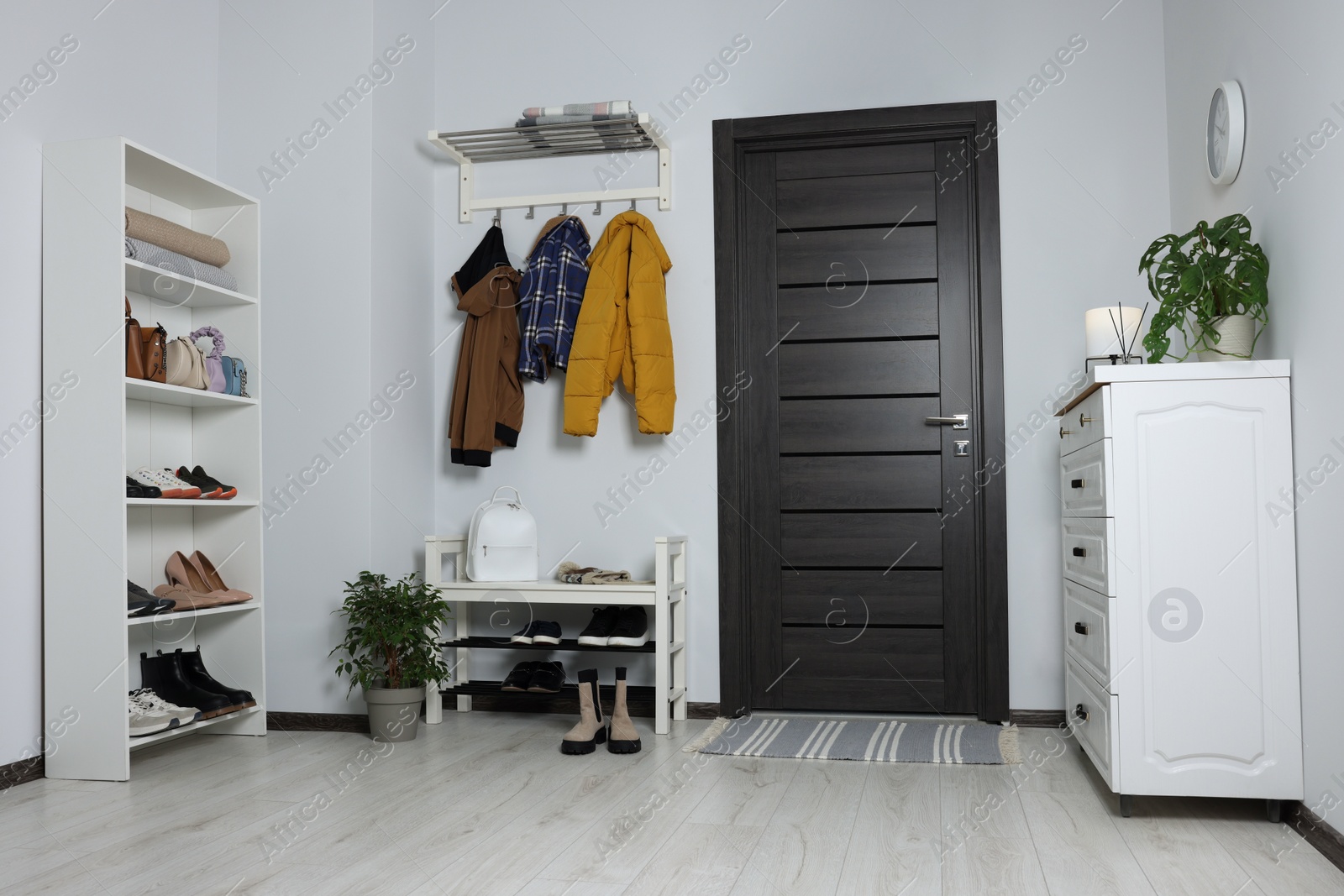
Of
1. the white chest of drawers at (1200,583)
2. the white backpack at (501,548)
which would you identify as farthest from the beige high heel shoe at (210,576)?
the white chest of drawers at (1200,583)

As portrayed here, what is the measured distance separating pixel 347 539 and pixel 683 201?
163 cm

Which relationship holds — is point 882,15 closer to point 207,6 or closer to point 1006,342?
point 1006,342

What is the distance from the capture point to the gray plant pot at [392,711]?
3.03 meters

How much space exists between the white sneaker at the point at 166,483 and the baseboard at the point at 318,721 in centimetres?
81

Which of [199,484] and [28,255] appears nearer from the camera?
[28,255]

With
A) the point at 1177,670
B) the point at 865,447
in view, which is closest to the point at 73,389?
the point at 865,447

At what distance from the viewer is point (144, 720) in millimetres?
2646

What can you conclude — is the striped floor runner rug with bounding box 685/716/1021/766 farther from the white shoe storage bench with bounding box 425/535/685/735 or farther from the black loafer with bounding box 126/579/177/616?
the black loafer with bounding box 126/579/177/616

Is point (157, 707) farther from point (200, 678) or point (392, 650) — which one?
point (392, 650)

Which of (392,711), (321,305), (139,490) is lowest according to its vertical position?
(392,711)

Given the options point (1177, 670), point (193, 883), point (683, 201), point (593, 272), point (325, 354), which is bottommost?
point (193, 883)

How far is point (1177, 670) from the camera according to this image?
7.07 feet

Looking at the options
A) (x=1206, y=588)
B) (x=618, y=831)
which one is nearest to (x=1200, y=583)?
(x=1206, y=588)

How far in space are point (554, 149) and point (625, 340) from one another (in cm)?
78
